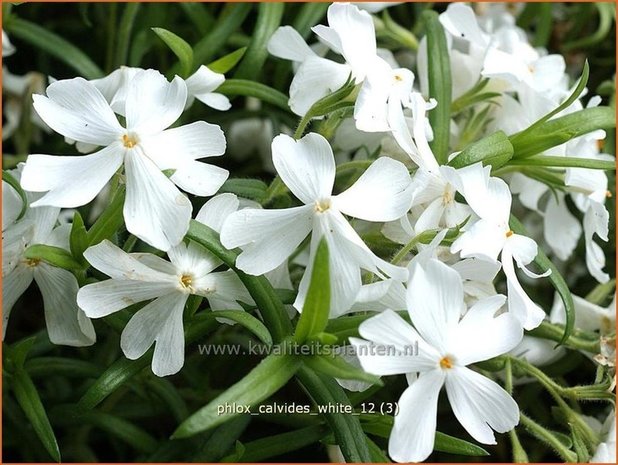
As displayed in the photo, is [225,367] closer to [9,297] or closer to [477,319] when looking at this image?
[9,297]

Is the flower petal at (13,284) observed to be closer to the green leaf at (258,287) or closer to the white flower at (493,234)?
the green leaf at (258,287)

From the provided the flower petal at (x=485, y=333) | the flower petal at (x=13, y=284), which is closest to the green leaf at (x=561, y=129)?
the flower petal at (x=485, y=333)

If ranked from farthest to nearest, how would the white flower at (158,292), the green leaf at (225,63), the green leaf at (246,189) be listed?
1. the green leaf at (225,63)
2. the green leaf at (246,189)
3. the white flower at (158,292)

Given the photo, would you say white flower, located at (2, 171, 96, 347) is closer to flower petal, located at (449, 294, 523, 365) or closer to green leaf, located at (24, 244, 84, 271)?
green leaf, located at (24, 244, 84, 271)

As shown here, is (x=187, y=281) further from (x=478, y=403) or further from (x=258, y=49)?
(x=258, y=49)

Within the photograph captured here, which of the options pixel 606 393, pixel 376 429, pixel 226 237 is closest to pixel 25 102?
pixel 226 237

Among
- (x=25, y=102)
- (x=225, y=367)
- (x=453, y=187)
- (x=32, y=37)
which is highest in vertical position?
(x=453, y=187)

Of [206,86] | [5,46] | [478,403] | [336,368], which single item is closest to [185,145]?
[206,86]
